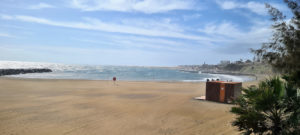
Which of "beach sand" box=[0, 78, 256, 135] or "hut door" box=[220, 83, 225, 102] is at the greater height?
"hut door" box=[220, 83, 225, 102]

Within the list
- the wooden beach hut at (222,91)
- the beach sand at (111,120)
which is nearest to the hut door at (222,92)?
the wooden beach hut at (222,91)

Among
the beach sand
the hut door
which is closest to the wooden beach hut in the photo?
the hut door

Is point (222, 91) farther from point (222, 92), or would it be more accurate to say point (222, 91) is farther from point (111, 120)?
point (111, 120)

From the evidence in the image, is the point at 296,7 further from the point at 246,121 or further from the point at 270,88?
the point at 246,121

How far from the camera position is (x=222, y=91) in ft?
43.6

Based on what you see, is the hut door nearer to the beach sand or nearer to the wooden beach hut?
the wooden beach hut

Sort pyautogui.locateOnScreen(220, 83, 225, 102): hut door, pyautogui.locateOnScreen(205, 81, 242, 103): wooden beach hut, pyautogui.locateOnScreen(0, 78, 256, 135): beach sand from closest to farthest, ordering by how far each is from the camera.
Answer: pyautogui.locateOnScreen(0, 78, 256, 135): beach sand → pyautogui.locateOnScreen(205, 81, 242, 103): wooden beach hut → pyautogui.locateOnScreen(220, 83, 225, 102): hut door

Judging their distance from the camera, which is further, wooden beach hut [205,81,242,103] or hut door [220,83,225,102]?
hut door [220,83,225,102]

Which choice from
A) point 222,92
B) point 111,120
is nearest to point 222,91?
point 222,92

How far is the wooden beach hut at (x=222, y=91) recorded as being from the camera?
42.2 ft

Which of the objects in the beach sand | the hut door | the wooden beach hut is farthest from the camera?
the hut door

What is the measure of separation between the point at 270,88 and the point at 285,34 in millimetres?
→ 4068

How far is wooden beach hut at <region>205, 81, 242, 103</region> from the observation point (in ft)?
42.2

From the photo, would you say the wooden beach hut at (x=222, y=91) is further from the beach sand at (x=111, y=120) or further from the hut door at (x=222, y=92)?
the beach sand at (x=111, y=120)
